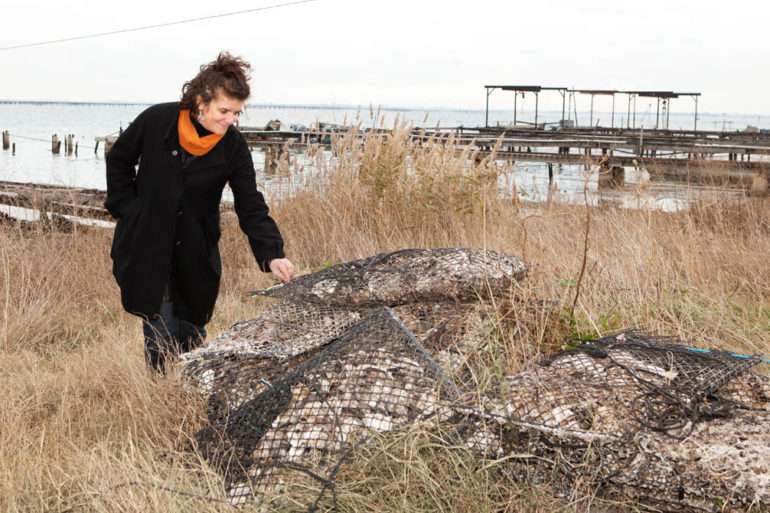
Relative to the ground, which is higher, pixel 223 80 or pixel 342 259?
pixel 223 80

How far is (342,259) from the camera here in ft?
21.7

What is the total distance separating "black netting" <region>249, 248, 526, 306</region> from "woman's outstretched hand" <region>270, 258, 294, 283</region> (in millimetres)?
279

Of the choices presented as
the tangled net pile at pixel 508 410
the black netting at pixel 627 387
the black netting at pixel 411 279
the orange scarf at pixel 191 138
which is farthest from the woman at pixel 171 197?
the black netting at pixel 627 387

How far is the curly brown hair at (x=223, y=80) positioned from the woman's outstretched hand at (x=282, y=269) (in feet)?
2.36

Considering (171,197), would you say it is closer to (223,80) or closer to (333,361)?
(223,80)

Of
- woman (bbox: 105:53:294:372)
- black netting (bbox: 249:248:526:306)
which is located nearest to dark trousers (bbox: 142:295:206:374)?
woman (bbox: 105:53:294:372)

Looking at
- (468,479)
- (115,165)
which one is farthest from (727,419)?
(115,165)

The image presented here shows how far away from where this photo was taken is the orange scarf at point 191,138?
365 cm

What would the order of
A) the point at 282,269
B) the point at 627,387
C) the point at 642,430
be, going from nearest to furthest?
1. the point at 642,430
2. the point at 627,387
3. the point at 282,269

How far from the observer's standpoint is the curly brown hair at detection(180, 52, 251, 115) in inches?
135

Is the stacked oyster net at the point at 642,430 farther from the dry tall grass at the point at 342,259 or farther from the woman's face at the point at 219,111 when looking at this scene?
the woman's face at the point at 219,111

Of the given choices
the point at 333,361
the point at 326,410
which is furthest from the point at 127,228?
the point at 326,410

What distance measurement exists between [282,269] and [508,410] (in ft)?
→ 4.25

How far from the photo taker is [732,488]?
8.36 ft
